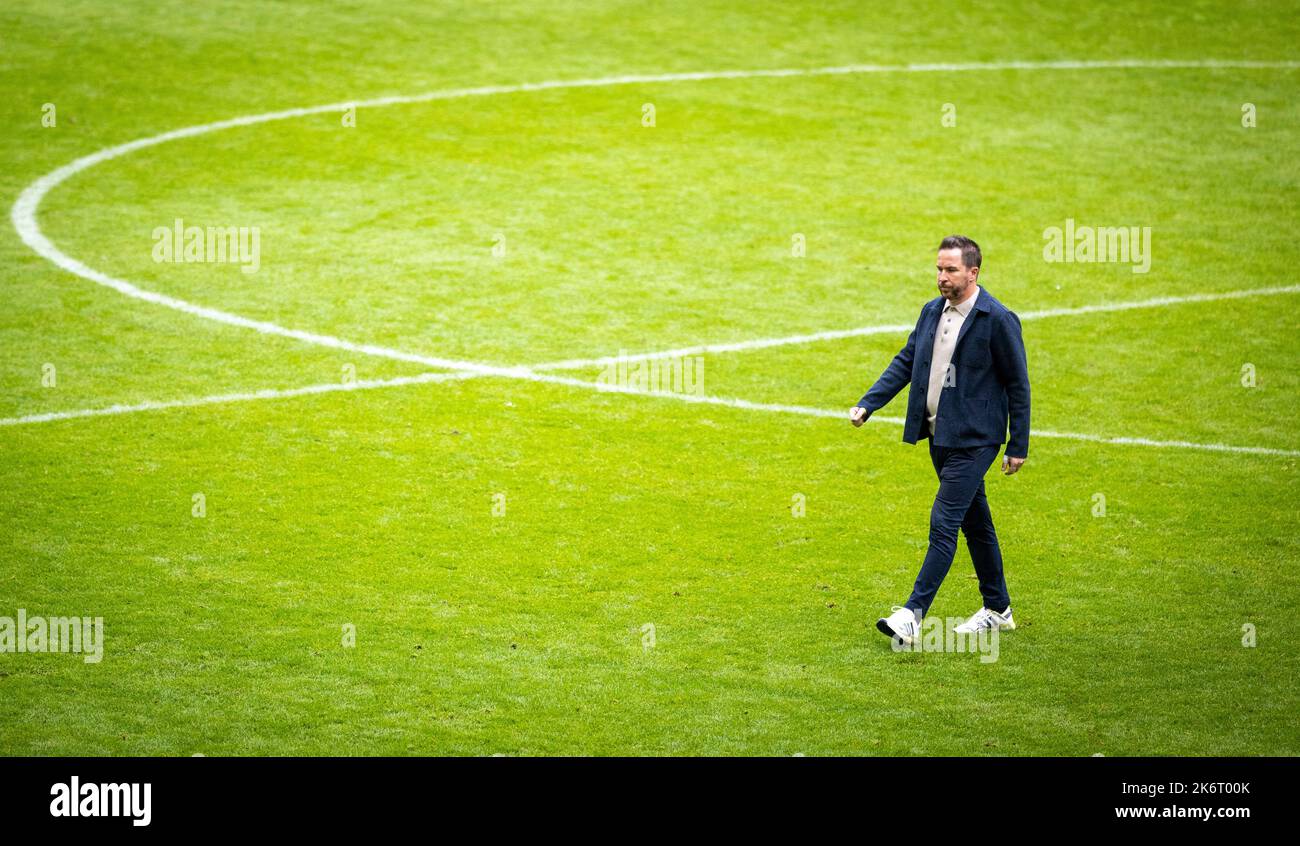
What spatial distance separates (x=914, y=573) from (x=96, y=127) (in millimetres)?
15907

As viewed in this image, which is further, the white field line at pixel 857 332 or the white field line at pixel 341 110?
the white field line at pixel 341 110

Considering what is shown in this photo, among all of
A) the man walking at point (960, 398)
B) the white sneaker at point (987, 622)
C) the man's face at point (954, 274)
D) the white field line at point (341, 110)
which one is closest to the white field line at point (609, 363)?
the white field line at point (341, 110)

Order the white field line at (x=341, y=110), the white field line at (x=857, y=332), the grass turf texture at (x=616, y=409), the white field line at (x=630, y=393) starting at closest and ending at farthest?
the grass turf texture at (x=616, y=409) → the white field line at (x=630, y=393) → the white field line at (x=857, y=332) → the white field line at (x=341, y=110)

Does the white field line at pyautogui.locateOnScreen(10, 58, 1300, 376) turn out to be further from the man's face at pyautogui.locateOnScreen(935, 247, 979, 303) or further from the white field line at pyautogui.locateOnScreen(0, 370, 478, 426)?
the man's face at pyautogui.locateOnScreen(935, 247, 979, 303)

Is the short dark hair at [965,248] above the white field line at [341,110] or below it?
below

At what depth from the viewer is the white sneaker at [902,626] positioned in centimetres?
884

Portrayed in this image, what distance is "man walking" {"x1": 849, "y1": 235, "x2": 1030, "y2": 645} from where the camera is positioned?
28.8 feet

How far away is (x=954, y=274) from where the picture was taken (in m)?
8.66

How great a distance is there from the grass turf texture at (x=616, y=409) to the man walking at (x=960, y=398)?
63 centimetres

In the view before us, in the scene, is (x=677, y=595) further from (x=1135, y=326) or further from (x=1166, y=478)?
(x=1135, y=326)

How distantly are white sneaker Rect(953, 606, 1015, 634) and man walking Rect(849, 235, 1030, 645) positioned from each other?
0.37 m

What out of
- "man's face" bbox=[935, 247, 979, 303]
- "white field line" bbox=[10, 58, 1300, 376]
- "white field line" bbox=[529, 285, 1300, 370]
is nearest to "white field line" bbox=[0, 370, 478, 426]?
"white field line" bbox=[10, 58, 1300, 376]

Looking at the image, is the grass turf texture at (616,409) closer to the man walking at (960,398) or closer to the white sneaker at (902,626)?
the white sneaker at (902,626)


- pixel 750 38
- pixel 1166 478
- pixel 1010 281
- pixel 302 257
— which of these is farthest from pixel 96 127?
pixel 1166 478
